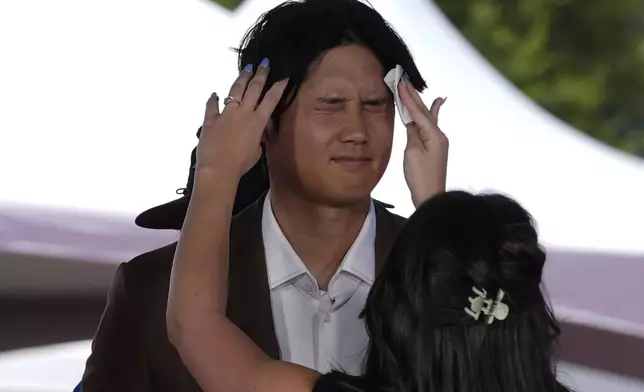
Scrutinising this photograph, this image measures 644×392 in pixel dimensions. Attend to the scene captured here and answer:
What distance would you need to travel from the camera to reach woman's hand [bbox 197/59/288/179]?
95 cm

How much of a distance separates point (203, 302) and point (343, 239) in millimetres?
266

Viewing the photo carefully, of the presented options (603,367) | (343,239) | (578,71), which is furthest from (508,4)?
(343,239)

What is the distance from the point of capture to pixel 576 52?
185cm

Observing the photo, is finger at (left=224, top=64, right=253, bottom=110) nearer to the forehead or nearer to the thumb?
the forehead

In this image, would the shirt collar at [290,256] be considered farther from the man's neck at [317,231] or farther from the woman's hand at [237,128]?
the woman's hand at [237,128]

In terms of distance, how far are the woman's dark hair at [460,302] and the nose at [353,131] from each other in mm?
220

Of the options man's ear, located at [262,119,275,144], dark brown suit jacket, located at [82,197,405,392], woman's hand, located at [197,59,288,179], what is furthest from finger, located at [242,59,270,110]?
dark brown suit jacket, located at [82,197,405,392]

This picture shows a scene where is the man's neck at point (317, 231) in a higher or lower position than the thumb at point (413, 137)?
lower

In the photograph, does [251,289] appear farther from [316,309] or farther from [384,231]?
[384,231]

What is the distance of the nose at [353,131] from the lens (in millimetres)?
1075

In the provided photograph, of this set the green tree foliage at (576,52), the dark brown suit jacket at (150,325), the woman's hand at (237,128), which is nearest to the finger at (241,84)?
the woman's hand at (237,128)

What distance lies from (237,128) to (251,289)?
219mm

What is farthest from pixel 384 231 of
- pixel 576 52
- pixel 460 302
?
pixel 576 52

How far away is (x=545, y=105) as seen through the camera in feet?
5.99
